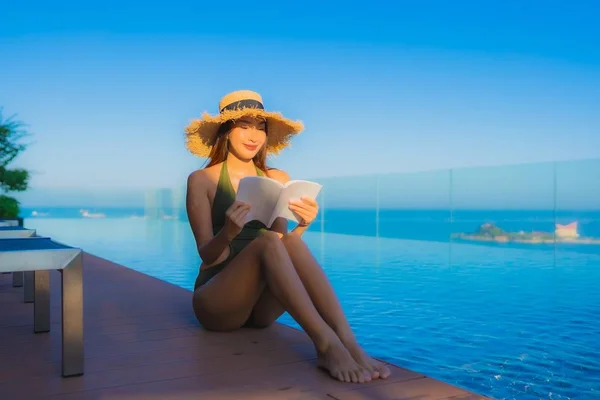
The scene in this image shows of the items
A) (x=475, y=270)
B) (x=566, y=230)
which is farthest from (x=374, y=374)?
(x=566, y=230)

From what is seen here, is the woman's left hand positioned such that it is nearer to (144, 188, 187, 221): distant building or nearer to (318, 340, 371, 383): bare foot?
(318, 340, 371, 383): bare foot

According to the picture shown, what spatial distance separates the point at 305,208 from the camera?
181 cm

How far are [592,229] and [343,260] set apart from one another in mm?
5339

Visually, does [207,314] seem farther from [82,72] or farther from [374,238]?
[82,72]

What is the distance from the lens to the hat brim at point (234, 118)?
210 centimetres

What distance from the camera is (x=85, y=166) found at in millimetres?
18672

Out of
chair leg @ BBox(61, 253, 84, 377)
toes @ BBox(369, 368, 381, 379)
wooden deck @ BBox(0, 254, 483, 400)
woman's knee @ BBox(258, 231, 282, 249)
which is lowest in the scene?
wooden deck @ BBox(0, 254, 483, 400)

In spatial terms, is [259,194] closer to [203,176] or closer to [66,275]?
[203,176]

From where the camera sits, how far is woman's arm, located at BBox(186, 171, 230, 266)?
6.39ft

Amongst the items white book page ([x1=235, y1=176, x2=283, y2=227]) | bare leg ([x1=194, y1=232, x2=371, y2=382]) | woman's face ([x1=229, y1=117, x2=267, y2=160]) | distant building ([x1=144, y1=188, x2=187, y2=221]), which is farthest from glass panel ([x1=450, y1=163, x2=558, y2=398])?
distant building ([x1=144, y1=188, x2=187, y2=221])

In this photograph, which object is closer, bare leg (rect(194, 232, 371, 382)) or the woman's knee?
bare leg (rect(194, 232, 371, 382))

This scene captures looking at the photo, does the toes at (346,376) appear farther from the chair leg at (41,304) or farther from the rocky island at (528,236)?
the rocky island at (528,236)

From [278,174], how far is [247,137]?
0.28 m

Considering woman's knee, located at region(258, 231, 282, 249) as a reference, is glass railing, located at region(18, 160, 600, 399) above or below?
below
